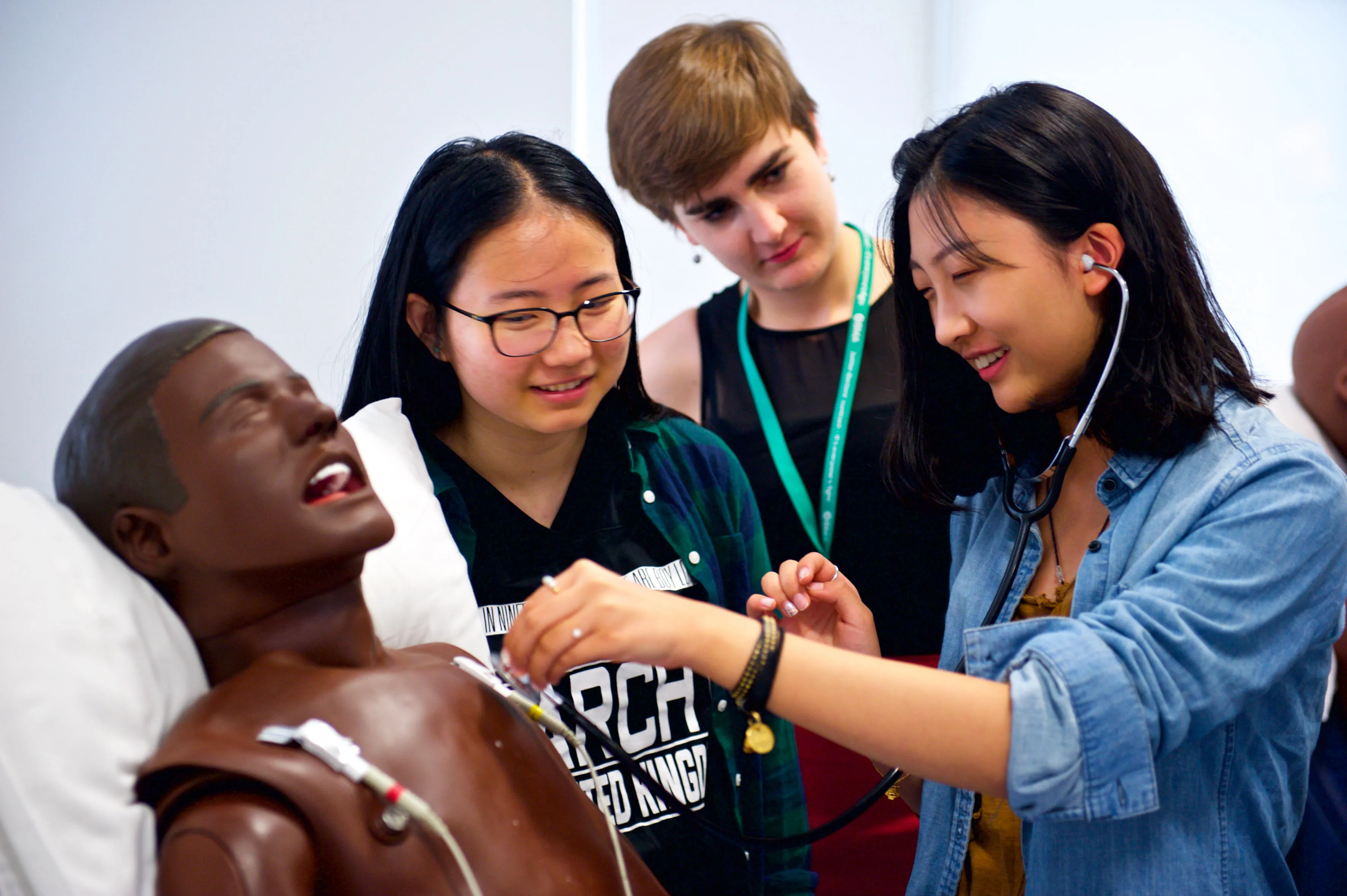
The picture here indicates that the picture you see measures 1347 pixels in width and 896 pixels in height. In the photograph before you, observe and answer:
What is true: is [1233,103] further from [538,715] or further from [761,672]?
[538,715]

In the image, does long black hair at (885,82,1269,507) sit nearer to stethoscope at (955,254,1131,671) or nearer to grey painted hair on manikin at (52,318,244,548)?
stethoscope at (955,254,1131,671)

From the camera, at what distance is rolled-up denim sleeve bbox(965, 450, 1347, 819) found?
991 millimetres

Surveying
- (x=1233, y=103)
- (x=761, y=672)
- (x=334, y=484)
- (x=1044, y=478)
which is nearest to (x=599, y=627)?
(x=761, y=672)

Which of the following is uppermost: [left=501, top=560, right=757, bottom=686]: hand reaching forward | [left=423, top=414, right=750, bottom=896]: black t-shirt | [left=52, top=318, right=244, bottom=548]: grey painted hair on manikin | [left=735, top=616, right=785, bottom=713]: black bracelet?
[left=52, top=318, right=244, bottom=548]: grey painted hair on manikin

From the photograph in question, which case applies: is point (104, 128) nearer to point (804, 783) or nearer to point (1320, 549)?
point (804, 783)

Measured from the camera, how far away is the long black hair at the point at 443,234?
4.43ft

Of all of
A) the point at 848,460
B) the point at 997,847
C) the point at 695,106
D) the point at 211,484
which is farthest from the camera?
the point at 848,460

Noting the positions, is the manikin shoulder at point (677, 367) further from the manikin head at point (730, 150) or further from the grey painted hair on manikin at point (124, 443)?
the grey painted hair on manikin at point (124, 443)

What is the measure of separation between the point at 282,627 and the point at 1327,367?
76.3 inches

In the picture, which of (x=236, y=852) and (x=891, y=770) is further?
(x=891, y=770)

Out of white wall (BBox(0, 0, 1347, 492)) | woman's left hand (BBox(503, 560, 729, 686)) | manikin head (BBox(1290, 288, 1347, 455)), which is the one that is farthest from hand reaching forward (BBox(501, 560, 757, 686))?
manikin head (BBox(1290, 288, 1347, 455))

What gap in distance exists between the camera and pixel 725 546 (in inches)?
62.1

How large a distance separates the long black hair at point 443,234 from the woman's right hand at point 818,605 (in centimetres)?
40

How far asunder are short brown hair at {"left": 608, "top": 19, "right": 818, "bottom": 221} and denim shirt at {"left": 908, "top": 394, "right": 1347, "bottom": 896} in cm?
93
